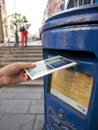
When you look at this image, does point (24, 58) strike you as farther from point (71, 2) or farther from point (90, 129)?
point (90, 129)

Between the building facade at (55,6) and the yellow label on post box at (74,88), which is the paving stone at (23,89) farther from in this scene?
the yellow label on post box at (74,88)

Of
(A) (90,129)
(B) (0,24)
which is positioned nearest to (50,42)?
(A) (90,129)

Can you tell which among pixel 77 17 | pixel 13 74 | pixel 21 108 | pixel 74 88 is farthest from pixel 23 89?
pixel 77 17

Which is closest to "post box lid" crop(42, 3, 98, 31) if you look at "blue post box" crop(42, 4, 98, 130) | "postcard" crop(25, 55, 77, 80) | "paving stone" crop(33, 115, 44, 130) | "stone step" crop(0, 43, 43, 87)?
"blue post box" crop(42, 4, 98, 130)

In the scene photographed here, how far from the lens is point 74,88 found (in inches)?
50.9

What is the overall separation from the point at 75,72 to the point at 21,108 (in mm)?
2731

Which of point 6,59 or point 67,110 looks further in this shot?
point 6,59

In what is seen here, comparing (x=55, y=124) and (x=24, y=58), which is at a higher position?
(x=55, y=124)

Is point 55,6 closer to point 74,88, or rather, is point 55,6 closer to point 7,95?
point 7,95

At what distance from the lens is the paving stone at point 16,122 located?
3.07 metres

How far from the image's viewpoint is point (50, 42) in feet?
A: 4.48

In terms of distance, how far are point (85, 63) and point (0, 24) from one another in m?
28.1

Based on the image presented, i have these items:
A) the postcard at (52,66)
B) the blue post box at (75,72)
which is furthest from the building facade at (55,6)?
the postcard at (52,66)

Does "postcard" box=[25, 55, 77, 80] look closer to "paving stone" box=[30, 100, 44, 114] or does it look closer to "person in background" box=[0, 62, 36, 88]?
"person in background" box=[0, 62, 36, 88]
